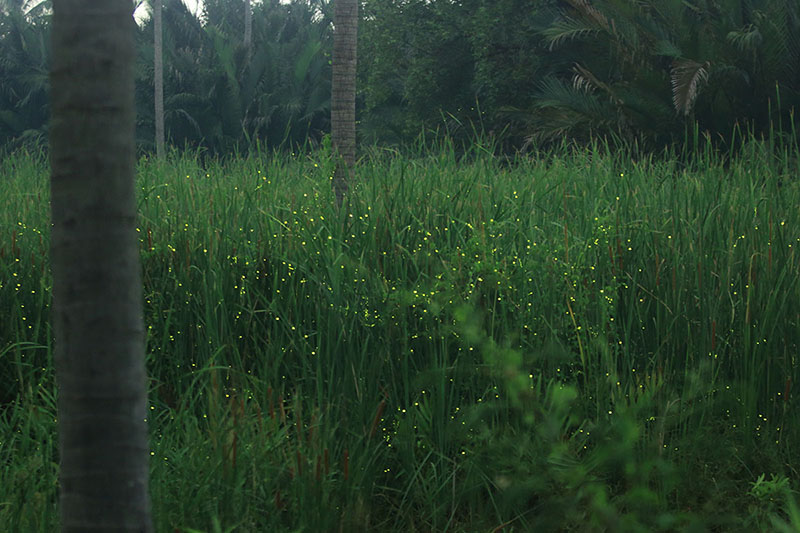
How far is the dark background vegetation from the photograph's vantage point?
39.4 ft

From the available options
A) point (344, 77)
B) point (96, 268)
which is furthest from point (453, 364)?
point (344, 77)

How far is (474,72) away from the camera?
19203 mm

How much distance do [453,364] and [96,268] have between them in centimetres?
185

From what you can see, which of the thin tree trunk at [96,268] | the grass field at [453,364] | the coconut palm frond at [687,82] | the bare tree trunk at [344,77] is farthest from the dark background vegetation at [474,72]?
the thin tree trunk at [96,268]

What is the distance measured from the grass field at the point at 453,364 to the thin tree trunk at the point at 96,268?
543 millimetres

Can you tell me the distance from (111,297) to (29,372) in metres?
2.03

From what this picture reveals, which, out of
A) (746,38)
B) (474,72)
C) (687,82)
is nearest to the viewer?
(746,38)

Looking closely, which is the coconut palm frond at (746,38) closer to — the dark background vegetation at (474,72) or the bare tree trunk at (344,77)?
the dark background vegetation at (474,72)

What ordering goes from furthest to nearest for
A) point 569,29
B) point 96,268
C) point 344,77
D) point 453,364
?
1. point 569,29
2. point 344,77
3. point 453,364
4. point 96,268

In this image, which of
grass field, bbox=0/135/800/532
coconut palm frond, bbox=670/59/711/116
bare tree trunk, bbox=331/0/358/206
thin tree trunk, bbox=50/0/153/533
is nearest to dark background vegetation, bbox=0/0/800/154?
coconut palm frond, bbox=670/59/711/116

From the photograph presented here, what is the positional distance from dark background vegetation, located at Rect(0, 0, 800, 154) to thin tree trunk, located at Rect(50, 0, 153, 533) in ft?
15.4

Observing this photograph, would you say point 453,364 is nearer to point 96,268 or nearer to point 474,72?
point 96,268

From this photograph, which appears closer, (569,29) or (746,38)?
(746,38)

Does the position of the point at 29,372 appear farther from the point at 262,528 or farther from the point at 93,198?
the point at 93,198
